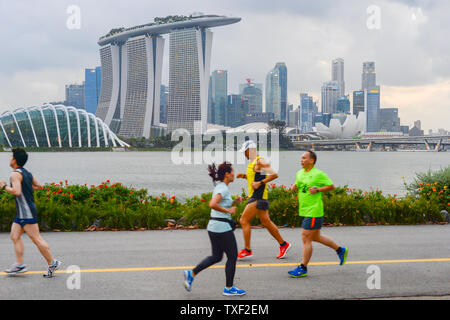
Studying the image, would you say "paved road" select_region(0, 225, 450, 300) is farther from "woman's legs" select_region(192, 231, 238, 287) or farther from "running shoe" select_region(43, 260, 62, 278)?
"woman's legs" select_region(192, 231, 238, 287)

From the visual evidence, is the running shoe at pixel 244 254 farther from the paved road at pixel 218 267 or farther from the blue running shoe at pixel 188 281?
the blue running shoe at pixel 188 281

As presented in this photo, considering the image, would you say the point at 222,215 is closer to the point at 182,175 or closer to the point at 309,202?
the point at 309,202

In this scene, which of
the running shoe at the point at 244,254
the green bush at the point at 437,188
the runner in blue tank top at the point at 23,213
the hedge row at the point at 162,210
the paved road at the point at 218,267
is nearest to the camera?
the paved road at the point at 218,267

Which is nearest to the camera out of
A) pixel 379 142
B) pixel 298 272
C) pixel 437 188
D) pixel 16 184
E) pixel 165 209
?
pixel 16 184

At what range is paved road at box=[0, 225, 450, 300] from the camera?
17.0 ft

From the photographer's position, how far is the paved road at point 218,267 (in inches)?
204

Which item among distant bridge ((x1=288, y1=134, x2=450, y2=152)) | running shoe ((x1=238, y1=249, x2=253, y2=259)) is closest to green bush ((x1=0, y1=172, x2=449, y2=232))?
running shoe ((x1=238, y1=249, x2=253, y2=259))

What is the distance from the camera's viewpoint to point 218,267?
6324 mm

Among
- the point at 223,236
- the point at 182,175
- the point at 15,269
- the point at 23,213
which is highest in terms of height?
the point at 23,213

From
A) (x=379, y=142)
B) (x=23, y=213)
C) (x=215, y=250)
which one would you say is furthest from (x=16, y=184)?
(x=379, y=142)

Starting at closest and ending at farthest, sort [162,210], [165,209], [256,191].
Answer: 1. [256,191]
2. [162,210]
3. [165,209]

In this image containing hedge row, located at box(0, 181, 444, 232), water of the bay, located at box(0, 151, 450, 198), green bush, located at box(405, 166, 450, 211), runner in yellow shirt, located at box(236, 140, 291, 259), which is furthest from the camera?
water of the bay, located at box(0, 151, 450, 198)

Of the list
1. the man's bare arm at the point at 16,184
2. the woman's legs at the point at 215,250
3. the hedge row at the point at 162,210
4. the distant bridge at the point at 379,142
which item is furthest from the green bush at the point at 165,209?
the distant bridge at the point at 379,142

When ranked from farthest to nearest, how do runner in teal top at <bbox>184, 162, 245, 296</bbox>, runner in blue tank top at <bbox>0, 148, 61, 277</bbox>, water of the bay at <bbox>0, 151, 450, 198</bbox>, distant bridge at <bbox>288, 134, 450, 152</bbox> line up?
distant bridge at <bbox>288, 134, 450, 152</bbox>, water of the bay at <bbox>0, 151, 450, 198</bbox>, runner in blue tank top at <bbox>0, 148, 61, 277</bbox>, runner in teal top at <bbox>184, 162, 245, 296</bbox>
